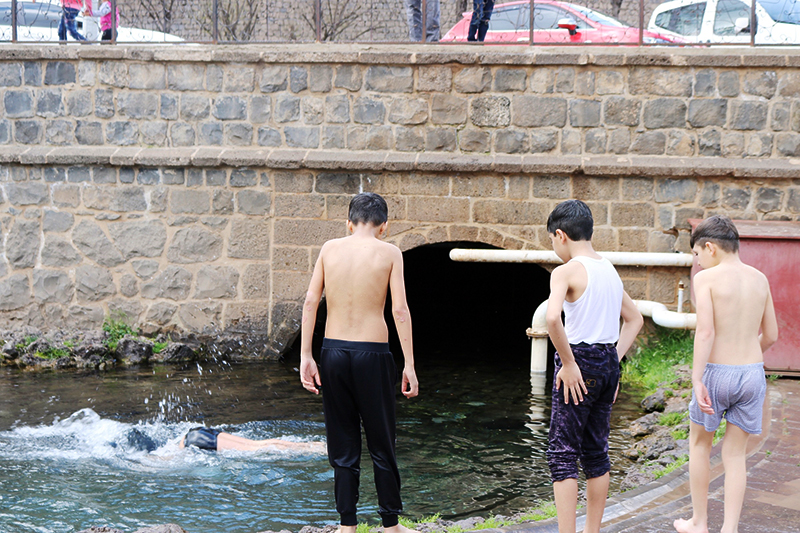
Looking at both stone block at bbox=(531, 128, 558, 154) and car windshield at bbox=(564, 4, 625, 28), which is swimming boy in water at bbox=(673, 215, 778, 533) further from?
car windshield at bbox=(564, 4, 625, 28)

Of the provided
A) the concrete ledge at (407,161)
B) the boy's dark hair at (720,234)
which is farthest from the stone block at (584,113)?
the boy's dark hair at (720,234)

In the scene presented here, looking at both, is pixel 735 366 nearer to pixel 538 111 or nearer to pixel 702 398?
pixel 702 398

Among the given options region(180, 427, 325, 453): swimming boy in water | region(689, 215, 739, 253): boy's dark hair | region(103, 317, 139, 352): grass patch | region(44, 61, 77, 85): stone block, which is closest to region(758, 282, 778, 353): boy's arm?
region(689, 215, 739, 253): boy's dark hair

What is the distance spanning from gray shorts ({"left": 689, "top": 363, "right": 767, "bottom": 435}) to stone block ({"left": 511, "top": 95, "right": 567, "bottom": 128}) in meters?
5.05

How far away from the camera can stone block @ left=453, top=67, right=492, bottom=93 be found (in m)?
8.42

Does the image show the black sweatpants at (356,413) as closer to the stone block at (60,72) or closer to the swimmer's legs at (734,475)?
the swimmer's legs at (734,475)

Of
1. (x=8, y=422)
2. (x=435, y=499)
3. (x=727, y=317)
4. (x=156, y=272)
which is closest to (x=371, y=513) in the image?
(x=435, y=499)

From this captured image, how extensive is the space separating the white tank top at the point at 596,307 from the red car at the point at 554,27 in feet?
19.0

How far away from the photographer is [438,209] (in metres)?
8.52

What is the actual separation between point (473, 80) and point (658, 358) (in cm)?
336

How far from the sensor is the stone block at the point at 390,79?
8508 mm

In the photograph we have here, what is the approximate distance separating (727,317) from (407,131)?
5346 mm

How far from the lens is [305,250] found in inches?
346

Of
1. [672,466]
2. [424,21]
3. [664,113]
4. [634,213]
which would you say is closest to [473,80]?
[424,21]
